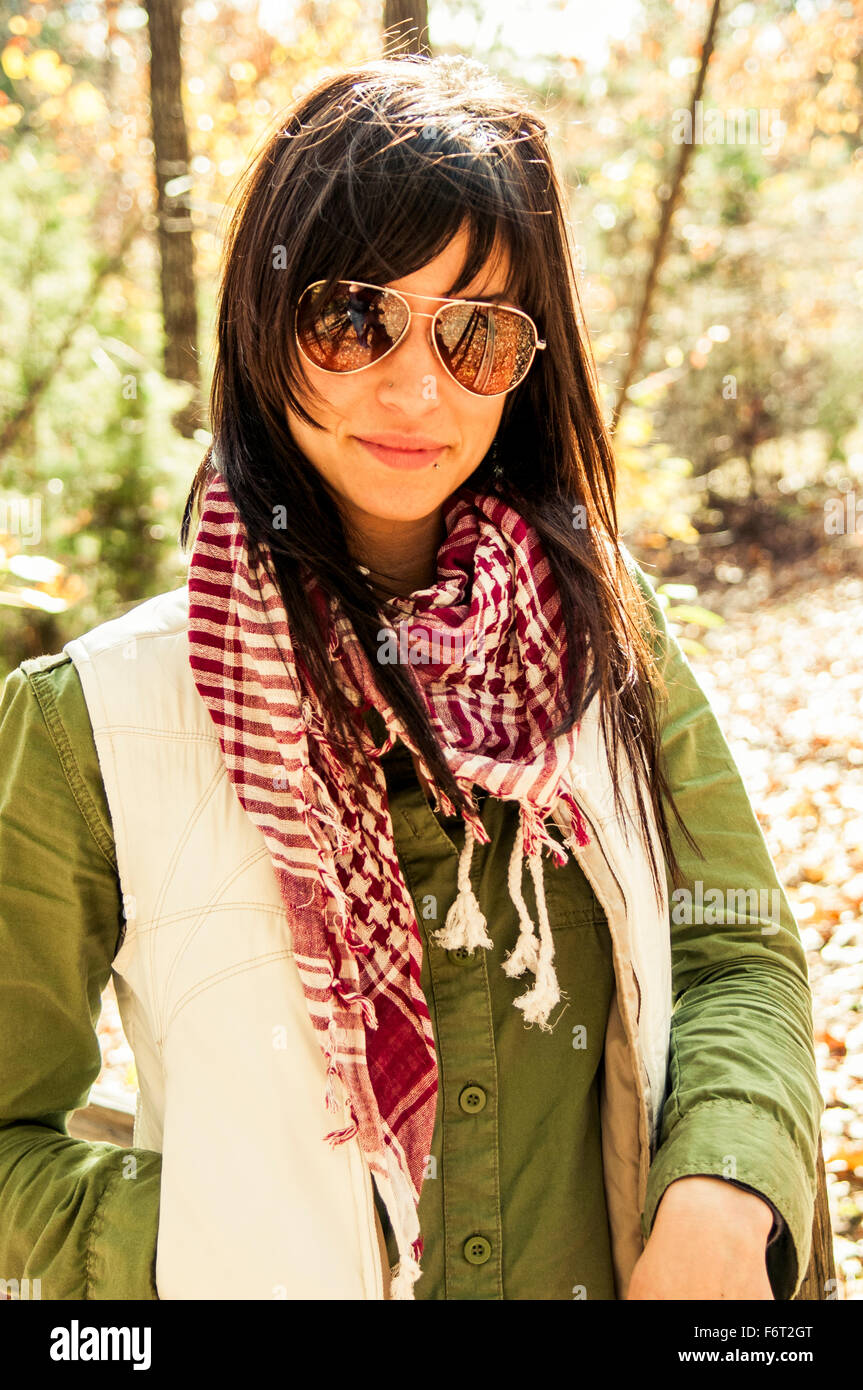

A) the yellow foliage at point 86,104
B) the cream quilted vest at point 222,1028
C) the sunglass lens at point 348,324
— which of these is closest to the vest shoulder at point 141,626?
the cream quilted vest at point 222,1028

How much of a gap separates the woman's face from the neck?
0.37ft

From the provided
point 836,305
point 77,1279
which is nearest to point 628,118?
point 836,305

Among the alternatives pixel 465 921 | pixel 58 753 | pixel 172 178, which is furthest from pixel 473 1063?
pixel 172 178

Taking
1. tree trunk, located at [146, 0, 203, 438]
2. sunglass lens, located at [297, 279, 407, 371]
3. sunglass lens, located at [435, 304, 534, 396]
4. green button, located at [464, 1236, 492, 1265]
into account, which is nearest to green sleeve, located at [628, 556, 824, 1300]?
green button, located at [464, 1236, 492, 1265]

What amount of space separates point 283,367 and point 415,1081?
0.91m

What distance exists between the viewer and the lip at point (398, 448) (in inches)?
58.8

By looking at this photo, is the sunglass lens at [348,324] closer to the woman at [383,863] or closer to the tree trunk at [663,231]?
the woman at [383,863]

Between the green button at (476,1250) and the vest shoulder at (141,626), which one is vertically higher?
the vest shoulder at (141,626)

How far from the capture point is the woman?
1.41 m

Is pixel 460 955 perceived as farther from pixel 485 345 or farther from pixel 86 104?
pixel 86 104

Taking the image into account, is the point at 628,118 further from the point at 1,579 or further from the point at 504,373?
the point at 504,373

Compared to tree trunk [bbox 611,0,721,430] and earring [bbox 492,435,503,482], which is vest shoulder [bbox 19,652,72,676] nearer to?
earring [bbox 492,435,503,482]

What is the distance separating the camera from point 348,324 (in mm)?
1440

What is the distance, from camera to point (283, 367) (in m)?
1.49
